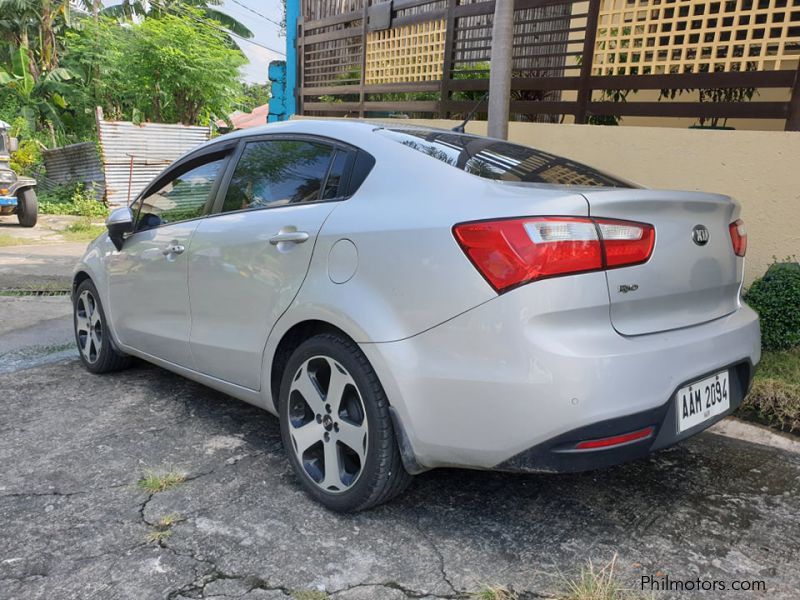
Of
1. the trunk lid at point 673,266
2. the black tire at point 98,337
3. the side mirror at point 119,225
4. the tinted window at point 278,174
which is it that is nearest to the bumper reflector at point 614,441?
the trunk lid at point 673,266

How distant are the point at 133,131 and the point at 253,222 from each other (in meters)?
13.4

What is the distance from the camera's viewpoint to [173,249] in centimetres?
329

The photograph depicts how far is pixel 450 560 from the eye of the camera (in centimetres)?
221

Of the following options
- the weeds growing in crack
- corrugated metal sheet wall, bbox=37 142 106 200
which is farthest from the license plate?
corrugated metal sheet wall, bbox=37 142 106 200

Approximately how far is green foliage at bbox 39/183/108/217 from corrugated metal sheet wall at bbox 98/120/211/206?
0.46 meters

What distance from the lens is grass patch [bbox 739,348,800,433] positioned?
3.37 meters

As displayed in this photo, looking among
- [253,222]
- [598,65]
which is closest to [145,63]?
[598,65]

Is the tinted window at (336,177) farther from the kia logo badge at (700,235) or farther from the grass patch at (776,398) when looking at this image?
the grass patch at (776,398)

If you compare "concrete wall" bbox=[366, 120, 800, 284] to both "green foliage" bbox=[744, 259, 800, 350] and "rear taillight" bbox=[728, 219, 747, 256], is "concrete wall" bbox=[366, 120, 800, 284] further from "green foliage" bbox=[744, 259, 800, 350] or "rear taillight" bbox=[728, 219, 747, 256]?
"rear taillight" bbox=[728, 219, 747, 256]

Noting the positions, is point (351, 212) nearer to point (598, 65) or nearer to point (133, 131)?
point (598, 65)

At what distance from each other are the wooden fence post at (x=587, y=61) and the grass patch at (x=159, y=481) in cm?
443

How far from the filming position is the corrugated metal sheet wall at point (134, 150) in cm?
1447

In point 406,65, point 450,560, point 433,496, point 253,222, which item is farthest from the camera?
point 406,65

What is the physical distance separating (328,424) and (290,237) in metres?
0.75
